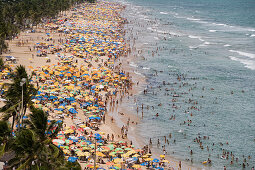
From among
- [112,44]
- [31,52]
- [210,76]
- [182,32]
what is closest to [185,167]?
[210,76]

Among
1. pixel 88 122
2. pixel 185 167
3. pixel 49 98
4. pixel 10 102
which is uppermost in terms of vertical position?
pixel 10 102

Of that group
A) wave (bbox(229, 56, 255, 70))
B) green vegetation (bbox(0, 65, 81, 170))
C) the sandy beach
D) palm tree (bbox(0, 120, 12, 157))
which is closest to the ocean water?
wave (bbox(229, 56, 255, 70))

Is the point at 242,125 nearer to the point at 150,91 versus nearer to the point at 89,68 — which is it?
the point at 150,91

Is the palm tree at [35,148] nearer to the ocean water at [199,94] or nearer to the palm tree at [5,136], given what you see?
the palm tree at [5,136]

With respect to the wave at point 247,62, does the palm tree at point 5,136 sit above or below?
above

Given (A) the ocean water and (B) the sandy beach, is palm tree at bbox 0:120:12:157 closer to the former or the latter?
(B) the sandy beach

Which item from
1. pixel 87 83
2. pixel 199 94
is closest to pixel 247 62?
pixel 199 94

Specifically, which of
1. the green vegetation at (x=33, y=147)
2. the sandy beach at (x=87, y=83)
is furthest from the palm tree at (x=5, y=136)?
the sandy beach at (x=87, y=83)

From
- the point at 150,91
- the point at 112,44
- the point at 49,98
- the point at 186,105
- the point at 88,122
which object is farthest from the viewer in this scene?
the point at 112,44
